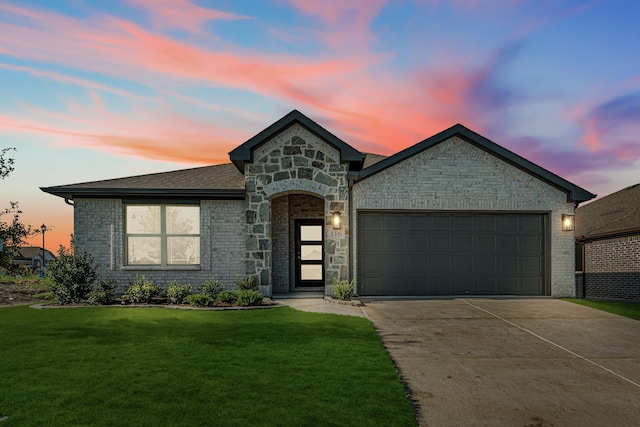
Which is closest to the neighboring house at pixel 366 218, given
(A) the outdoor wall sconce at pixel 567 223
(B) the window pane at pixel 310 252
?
(A) the outdoor wall sconce at pixel 567 223

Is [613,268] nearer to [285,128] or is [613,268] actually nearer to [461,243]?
[461,243]

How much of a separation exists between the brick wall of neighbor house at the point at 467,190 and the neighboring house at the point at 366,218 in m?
0.03

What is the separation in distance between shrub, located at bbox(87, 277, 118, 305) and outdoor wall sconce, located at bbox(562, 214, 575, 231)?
1435 cm

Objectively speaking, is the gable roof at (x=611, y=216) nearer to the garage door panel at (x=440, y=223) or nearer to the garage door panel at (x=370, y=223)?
the garage door panel at (x=440, y=223)

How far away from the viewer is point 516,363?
273 inches

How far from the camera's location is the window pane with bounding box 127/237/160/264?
1425 cm

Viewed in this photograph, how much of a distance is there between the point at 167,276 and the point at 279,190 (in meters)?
4.59

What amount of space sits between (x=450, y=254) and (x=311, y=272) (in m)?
5.10

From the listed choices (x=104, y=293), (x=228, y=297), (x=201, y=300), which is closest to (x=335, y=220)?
(x=228, y=297)

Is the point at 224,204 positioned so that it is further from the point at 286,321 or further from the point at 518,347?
the point at 518,347

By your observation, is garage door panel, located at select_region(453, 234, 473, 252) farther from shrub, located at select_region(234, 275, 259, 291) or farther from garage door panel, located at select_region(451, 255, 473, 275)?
shrub, located at select_region(234, 275, 259, 291)

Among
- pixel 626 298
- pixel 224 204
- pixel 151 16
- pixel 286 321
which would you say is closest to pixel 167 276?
pixel 224 204

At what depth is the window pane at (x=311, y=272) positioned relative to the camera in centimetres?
1627

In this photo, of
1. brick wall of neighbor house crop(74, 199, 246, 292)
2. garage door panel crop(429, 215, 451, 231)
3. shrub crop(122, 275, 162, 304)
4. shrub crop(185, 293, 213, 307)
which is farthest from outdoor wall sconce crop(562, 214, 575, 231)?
shrub crop(122, 275, 162, 304)
